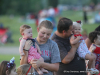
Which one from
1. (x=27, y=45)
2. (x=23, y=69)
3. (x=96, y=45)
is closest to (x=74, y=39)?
(x=96, y=45)

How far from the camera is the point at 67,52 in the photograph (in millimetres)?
3650

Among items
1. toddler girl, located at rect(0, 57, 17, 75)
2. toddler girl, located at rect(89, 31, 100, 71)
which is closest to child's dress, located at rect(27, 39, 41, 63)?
toddler girl, located at rect(0, 57, 17, 75)

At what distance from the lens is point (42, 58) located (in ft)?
10.3

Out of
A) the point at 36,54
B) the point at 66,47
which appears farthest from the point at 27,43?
the point at 66,47

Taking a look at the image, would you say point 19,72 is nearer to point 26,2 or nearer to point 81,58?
point 81,58

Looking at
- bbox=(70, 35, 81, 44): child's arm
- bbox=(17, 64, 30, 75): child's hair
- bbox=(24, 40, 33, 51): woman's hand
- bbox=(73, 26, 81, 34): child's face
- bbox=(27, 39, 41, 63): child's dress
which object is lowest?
bbox=(17, 64, 30, 75): child's hair

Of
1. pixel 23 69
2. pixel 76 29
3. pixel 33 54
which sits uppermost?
pixel 76 29

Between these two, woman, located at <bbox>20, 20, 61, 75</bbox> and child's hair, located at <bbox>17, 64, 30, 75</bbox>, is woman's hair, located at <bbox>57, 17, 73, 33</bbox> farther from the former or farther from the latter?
child's hair, located at <bbox>17, 64, 30, 75</bbox>

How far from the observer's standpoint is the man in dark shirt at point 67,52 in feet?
11.8

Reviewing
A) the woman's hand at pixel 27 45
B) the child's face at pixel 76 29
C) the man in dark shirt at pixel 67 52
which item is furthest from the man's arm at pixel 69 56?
the woman's hand at pixel 27 45

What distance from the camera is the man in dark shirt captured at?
361 centimetres

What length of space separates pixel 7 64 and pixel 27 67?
0.39 m

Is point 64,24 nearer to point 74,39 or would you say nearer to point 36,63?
point 74,39

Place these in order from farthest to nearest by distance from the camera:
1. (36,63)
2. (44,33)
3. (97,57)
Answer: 1. (97,57)
2. (44,33)
3. (36,63)
